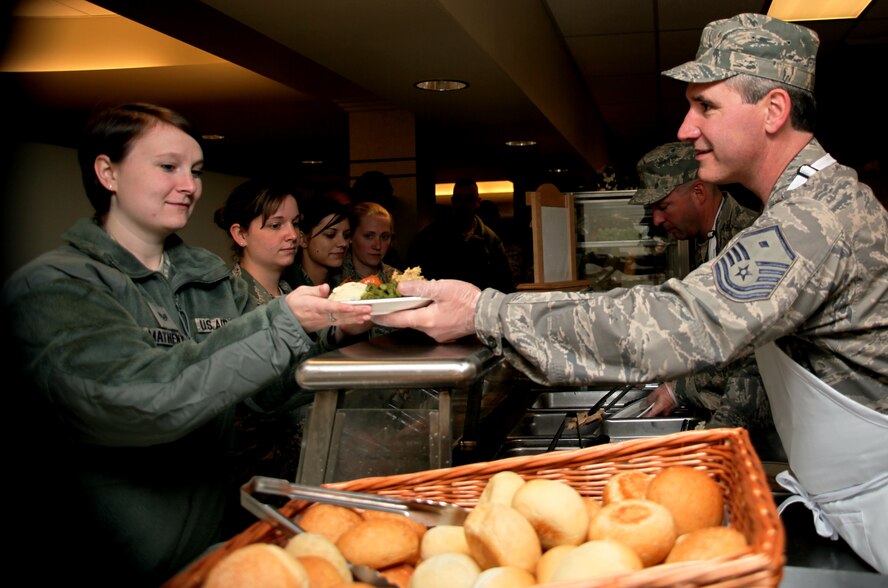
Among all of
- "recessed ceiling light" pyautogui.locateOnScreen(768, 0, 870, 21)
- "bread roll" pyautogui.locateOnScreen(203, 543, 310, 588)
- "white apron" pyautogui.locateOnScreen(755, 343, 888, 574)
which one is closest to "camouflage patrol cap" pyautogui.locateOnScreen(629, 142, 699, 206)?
"white apron" pyautogui.locateOnScreen(755, 343, 888, 574)

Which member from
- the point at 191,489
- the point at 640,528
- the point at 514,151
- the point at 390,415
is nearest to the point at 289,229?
the point at 191,489

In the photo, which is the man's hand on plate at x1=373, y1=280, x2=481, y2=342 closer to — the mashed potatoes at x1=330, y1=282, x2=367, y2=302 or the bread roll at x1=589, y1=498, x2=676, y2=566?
the mashed potatoes at x1=330, y1=282, x2=367, y2=302

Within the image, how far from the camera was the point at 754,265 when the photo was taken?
4.62ft

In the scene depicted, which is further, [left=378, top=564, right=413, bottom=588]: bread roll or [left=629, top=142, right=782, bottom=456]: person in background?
[left=629, top=142, right=782, bottom=456]: person in background

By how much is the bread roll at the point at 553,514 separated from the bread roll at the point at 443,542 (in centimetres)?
8

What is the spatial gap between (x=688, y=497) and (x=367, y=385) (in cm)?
57

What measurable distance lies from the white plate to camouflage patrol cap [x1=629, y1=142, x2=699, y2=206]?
6.58ft

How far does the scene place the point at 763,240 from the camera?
143cm

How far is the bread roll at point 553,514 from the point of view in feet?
3.21

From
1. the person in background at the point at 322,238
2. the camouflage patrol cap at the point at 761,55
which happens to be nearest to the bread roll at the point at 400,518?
the camouflage patrol cap at the point at 761,55

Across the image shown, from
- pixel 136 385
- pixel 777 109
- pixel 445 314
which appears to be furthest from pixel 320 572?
pixel 777 109

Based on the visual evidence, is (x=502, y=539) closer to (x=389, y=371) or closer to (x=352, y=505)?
(x=352, y=505)

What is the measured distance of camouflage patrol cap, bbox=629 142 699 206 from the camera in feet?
11.1

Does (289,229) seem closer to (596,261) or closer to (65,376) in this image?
(65,376)
